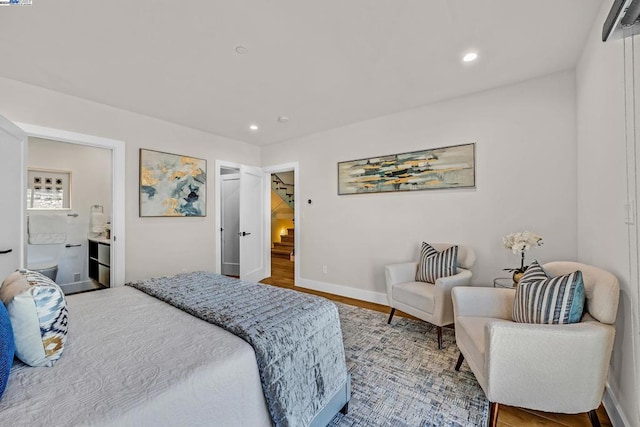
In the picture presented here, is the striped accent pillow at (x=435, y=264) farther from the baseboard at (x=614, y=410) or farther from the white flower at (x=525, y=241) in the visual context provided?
the baseboard at (x=614, y=410)

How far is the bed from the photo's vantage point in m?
0.77

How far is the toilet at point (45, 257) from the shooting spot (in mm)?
3455

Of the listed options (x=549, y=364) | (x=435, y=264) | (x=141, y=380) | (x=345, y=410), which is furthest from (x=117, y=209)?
(x=549, y=364)

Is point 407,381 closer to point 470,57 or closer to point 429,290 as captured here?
point 429,290

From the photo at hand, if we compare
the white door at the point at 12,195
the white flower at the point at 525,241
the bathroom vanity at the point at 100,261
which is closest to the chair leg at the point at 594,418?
the white flower at the point at 525,241

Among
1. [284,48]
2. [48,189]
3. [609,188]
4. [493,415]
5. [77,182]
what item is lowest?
[493,415]

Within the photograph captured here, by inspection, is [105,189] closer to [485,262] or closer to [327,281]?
[327,281]

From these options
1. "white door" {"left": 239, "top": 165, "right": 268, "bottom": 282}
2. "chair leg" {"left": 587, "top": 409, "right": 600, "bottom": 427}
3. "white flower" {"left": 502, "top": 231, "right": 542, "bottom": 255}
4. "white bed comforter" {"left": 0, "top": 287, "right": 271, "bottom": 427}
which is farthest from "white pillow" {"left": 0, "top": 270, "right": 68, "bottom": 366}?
"white door" {"left": 239, "top": 165, "right": 268, "bottom": 282}

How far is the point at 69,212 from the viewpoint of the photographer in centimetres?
404

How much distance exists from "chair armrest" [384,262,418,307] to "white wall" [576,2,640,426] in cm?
140

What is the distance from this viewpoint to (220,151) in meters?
4.12

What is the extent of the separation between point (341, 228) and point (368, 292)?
98 cm

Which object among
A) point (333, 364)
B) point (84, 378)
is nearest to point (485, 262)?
point (333, 364)

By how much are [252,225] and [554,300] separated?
156 inches
